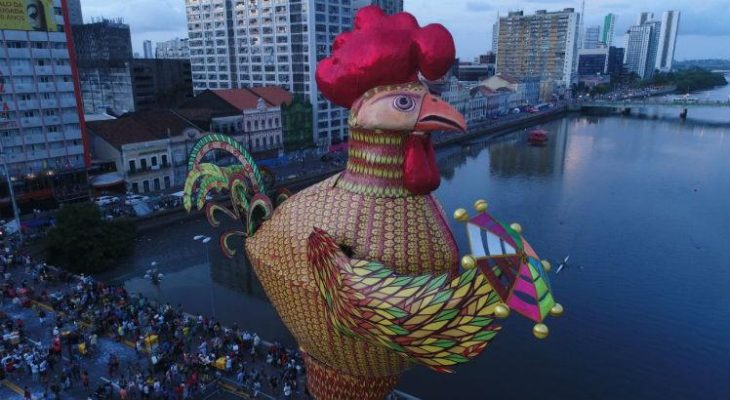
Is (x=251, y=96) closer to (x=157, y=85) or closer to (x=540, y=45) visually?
(x=157, y=85)

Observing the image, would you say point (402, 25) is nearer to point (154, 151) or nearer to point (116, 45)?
point (154, 151)

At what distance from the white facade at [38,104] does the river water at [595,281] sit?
779cm

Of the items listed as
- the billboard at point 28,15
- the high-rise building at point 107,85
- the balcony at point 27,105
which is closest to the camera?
the billboard at point 28,15

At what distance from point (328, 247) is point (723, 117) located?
92.4m

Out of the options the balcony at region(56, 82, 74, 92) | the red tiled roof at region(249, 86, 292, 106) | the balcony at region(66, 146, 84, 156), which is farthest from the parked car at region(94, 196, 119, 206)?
the red tiled roof at region(249, 86, 292, 106)

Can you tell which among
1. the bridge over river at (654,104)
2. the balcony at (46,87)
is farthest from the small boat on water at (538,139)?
the balcony at (46,87)

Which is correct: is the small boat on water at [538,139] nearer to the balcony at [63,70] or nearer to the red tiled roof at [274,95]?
the red tiled roof at [274,95]

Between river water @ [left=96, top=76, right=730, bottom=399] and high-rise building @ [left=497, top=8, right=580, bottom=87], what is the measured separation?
76534 mm

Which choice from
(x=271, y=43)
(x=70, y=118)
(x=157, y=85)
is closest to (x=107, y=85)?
(x=157, y=85)

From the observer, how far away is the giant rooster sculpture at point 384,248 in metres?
4.98

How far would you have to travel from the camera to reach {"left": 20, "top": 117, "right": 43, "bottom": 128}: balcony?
89.8ft

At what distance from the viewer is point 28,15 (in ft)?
85.8

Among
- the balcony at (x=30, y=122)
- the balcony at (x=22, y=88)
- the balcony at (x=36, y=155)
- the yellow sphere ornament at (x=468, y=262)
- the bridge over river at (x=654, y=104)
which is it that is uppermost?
the balcony at (x=22, y=88)

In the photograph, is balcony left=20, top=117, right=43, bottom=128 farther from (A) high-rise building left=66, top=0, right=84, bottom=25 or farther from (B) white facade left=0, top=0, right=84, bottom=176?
(A) high-rise building left=66, top=0, right=84, bottom=25
